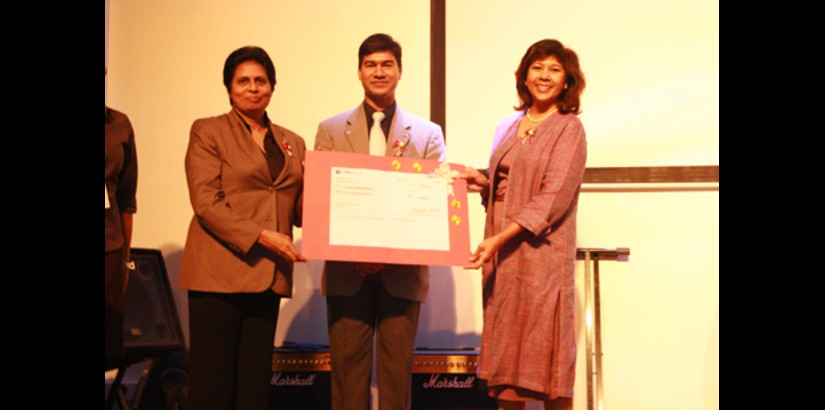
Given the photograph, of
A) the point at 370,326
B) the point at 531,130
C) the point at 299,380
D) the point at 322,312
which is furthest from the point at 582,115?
the point at 299,380

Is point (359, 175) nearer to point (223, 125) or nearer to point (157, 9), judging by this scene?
point (223, 125)

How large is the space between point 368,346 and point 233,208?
726 mm

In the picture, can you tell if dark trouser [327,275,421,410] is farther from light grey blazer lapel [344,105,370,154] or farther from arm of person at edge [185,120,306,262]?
light grey blazer lapel [344,105,370,154]

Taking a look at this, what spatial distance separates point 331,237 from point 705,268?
2.22 m

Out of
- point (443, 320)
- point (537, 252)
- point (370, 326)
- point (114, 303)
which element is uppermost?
point (537, 252)

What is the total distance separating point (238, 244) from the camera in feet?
9.58

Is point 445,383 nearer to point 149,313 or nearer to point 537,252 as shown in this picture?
point 537,252

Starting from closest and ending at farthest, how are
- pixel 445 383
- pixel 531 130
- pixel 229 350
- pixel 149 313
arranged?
pixel 229 350, pixel 531 130, pixel 445 383, pixel 149 313

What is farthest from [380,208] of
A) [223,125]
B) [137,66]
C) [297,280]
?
[137,66]

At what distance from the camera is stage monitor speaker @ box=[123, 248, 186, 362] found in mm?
3820

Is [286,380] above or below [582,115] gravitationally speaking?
below

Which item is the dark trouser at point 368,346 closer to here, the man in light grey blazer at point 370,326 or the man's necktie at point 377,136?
the man in light grey blazer at point 370,326

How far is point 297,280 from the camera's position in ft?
15.0

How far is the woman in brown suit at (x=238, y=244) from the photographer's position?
2.90m
